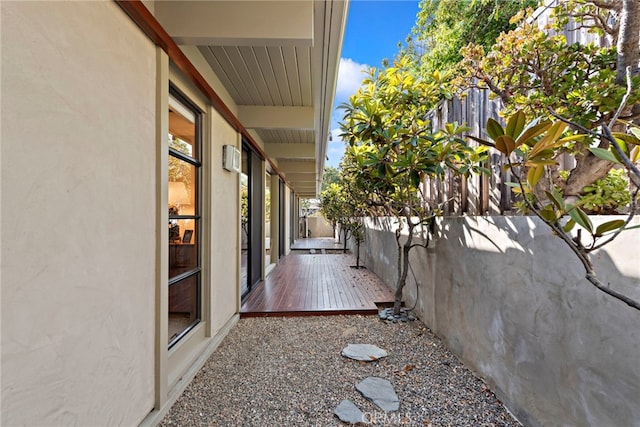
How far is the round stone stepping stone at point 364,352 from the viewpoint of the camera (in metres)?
2.77

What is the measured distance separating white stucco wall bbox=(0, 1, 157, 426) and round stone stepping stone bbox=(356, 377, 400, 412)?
155 centimetres

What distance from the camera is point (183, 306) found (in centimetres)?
269

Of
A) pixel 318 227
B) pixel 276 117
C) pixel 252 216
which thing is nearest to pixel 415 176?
pixel 276 117

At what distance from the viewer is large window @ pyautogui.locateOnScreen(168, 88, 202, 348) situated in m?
2.47

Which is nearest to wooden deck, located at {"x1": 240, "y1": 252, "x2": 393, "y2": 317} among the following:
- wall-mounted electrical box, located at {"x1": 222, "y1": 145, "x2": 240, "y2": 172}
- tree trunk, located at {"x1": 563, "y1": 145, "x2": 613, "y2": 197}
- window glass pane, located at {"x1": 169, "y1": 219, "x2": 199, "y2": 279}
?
window glass pane, located at {"x1": 169, "y1": 219, "x2": 199, "y2": 279}

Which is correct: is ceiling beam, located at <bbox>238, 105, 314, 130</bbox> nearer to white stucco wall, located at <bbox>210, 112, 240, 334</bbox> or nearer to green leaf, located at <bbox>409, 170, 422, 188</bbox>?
white stucco wall, located at <bbox>210, 112, 240, 334</bbox>

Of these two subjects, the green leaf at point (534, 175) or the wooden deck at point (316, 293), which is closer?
the green leaf at point (534, 175)

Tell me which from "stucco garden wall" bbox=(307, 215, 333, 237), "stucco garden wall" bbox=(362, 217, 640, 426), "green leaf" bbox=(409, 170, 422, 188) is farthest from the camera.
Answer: "stucco garden wall" bbox=(307, 215, 333, 237)

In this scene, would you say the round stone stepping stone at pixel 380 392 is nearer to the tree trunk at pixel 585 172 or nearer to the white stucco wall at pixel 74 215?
the white stucco wall at pixel 74 215

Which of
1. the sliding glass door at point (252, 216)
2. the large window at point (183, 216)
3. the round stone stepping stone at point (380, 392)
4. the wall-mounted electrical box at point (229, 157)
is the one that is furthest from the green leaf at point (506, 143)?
the sliding glass door at point (252, 216)

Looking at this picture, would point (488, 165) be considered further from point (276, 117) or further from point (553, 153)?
point (276, 117)

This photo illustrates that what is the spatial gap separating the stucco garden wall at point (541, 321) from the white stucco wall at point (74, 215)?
2.48m

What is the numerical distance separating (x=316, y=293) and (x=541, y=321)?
134 inches

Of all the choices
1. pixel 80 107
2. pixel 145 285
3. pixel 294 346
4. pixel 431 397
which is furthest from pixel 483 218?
pixel 80 107
